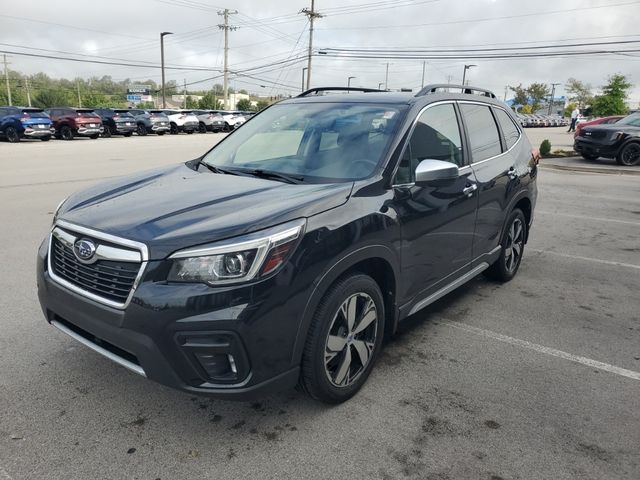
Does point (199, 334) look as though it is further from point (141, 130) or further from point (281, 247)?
point (141, 130)

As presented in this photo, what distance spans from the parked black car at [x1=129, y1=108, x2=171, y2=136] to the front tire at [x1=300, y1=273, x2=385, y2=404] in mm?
31178

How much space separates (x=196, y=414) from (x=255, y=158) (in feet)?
6.07

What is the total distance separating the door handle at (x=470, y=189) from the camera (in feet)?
12.7

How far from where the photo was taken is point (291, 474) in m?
2.42

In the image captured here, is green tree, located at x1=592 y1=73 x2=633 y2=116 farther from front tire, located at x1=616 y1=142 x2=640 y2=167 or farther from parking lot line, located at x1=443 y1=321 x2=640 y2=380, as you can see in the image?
parking lot line, located at x1=443 y1=321 x2=640 y2=380

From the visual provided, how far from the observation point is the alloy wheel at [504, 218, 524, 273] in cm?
507

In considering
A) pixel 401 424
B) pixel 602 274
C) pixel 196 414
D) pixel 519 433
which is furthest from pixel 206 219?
pixel 602 274

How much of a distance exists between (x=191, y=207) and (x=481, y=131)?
278 cm

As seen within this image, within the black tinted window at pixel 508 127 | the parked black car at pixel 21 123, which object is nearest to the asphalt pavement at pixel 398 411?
the black tinted window at pixel 508 127

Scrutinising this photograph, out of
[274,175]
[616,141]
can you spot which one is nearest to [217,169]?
[274,175]

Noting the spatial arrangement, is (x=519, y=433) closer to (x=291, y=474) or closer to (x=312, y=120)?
(x=291, y=474)

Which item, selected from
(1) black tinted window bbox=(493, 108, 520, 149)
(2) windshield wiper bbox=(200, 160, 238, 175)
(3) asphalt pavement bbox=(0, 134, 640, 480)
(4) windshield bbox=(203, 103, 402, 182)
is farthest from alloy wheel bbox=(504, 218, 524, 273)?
(2) windshield wiper bbox=(200, 160, 238, 175)

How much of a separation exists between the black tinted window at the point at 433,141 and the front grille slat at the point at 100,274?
5.53 ft

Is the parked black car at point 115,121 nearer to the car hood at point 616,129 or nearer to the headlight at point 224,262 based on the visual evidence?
the car hood at point 616,129
